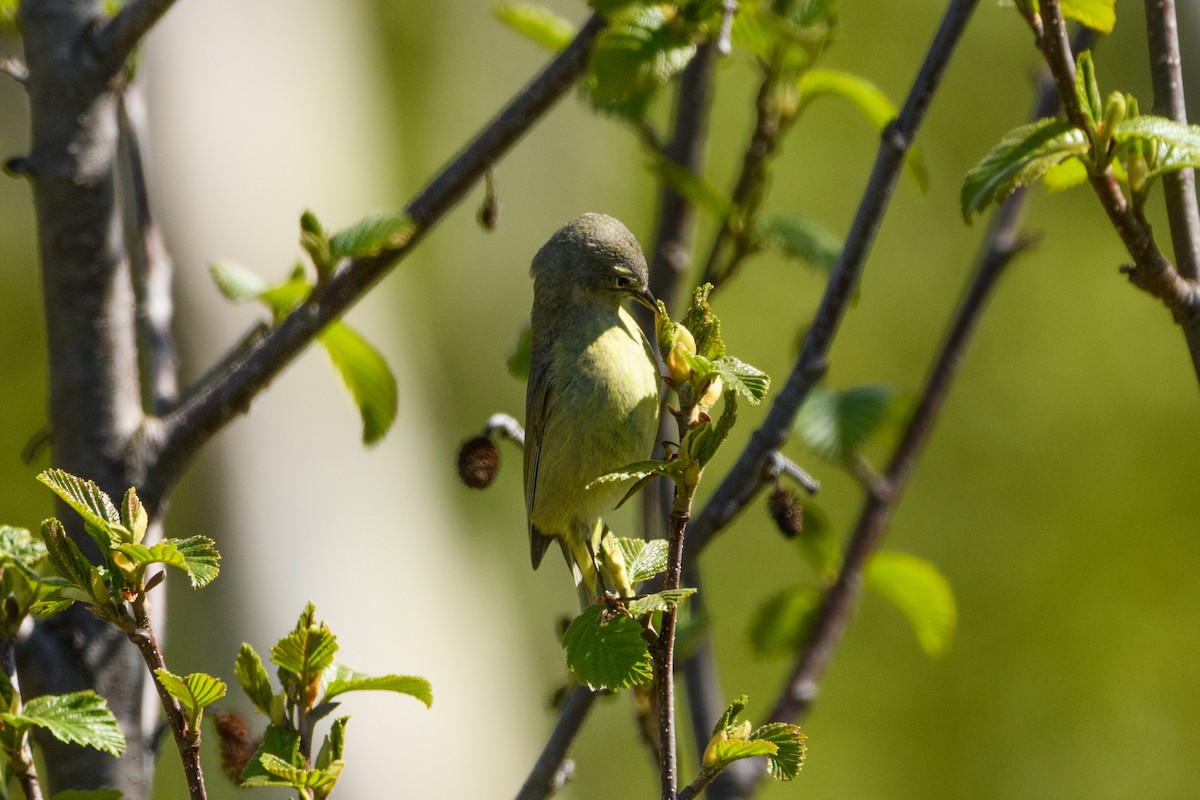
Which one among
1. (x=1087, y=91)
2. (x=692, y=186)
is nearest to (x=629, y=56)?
(x=692, y=186)

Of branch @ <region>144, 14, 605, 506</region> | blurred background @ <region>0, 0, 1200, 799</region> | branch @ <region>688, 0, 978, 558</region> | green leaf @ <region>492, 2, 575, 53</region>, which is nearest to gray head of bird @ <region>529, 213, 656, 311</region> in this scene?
green leaf @ <region>492, 2, 575, 53</region>

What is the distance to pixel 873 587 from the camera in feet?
10.2

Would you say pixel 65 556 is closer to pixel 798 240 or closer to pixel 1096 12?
pixel 1096 12

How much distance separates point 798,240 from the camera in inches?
113

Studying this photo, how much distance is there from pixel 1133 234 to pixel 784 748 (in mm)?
908

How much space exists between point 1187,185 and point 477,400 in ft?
36.0

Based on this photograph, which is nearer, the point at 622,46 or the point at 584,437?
the point at 622,46

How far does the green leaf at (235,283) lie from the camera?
2389 millimetres

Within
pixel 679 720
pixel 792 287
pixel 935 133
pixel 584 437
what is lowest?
pixel 584 437

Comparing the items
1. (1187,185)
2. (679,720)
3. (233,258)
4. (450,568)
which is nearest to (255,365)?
(1187,185)

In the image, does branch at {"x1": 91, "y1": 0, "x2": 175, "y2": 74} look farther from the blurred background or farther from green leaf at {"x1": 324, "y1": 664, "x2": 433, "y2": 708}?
the blurred background

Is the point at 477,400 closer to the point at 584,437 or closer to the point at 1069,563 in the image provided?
the point at 1069,563

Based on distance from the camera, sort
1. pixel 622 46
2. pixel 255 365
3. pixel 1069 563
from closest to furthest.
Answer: pixel 255 365, pixel 622 46, pixel 1069 563

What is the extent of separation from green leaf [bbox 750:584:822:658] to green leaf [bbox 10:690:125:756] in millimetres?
1778
